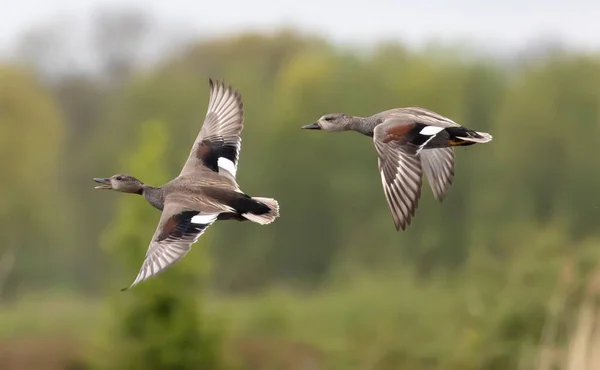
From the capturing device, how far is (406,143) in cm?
1475

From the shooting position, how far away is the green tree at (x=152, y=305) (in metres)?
29.6

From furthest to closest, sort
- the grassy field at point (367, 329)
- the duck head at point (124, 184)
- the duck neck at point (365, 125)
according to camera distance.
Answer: the grassy field at point (367, 329) → the duck head at point (124, 184) → the duck neck at point (365, 125)

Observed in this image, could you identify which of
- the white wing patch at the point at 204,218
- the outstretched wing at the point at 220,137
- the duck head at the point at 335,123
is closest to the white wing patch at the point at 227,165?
the outstretched wing at the point at 220,137

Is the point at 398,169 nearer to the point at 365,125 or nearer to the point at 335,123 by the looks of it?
the point at 365,125

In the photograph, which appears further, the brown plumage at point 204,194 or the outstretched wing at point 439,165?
the outstretched wing at point 439,165

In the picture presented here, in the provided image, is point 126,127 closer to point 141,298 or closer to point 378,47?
point 378,47

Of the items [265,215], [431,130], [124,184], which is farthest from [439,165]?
[124,184]

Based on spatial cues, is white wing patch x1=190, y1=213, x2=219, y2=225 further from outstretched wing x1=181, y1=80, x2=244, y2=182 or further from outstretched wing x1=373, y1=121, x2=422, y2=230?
outstretched wing x1=373, y1=121, x2=422, y2=230

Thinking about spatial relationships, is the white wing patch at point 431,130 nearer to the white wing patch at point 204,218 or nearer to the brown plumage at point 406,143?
the brown plumage at point 406,143

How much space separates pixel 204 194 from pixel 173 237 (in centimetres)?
99

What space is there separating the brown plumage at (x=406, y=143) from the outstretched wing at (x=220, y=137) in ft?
4.36

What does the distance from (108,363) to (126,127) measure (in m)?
22.5

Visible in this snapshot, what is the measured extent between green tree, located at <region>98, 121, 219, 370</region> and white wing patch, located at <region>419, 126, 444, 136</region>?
48.0 feet

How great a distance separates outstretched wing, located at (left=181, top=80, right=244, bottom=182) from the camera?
16172mm
